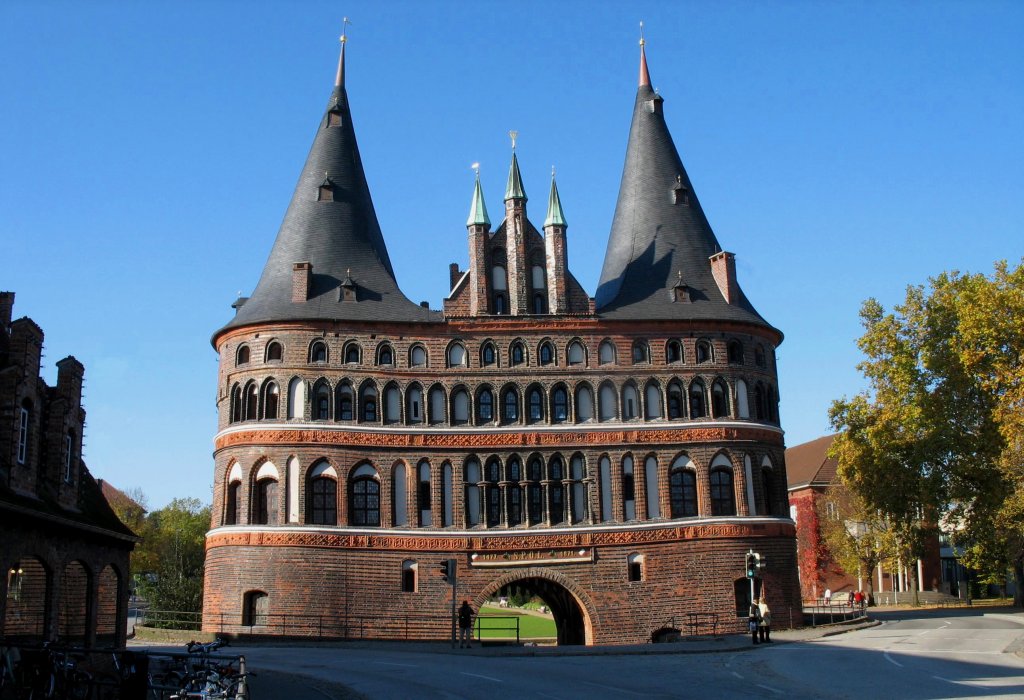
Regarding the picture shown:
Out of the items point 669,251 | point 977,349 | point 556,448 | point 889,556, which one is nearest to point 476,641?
point 556,448

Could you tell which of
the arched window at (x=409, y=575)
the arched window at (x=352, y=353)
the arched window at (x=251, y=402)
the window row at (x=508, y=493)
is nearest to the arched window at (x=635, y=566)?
the window row at (x=508, y=493)

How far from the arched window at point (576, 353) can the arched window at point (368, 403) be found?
767 centimetres

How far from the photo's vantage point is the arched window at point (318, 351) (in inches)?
1693

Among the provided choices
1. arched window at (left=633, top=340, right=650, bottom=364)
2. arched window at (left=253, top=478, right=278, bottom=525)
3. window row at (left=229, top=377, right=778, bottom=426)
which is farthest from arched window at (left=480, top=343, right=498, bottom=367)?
arched window at (left=253, top=478, right=278, bottom=525)

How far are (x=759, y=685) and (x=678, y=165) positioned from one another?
31.9 metres

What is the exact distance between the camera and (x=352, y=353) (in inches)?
1703

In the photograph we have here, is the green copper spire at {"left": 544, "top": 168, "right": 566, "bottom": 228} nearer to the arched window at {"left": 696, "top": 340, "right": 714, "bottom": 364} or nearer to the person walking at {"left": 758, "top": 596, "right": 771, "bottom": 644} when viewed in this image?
the arched window at {"left": 696, "top": 340, "right": 714, "bottom": 364}

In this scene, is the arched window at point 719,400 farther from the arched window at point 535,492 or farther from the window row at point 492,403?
the arched window at point 535,492

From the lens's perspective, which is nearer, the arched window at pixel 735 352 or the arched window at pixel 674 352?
the arched window at pixel 674 352

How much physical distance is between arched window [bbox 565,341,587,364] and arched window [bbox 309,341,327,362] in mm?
9352

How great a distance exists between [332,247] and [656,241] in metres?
13.5

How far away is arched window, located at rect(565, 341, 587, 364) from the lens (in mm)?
44125

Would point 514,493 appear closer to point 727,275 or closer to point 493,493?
point 493,493

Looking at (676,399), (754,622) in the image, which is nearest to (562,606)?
(676,399)
